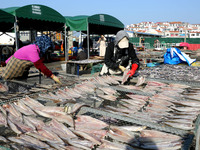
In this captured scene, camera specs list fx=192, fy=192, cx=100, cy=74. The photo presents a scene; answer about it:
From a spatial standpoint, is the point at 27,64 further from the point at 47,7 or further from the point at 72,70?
the point at 47,7

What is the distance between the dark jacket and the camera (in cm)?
451

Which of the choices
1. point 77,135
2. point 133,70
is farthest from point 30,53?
point 77,135

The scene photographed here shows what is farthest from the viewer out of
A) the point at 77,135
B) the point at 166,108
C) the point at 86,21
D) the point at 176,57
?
the point at 86,21

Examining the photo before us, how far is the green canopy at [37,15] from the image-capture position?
10688 mm

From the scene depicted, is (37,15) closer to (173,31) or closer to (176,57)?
(176,57)

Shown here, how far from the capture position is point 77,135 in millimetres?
1933

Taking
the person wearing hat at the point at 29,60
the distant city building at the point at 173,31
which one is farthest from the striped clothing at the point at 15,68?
the distant city building at the point at 173,31

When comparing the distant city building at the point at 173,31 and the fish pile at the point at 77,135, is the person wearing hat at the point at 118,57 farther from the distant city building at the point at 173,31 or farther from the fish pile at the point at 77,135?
the distant city building at the point at 173,31

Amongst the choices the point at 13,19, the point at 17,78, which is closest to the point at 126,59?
the point at 17,78

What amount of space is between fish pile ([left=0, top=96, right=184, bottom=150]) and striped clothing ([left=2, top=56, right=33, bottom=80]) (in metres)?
2.26

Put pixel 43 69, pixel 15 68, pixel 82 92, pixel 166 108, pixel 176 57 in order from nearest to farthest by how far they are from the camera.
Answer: pixel 166 108 → pixel 82 92 → pixel 43 69 → pixel 15 68 → pixel 176 57

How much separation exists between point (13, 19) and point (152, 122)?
10.5m

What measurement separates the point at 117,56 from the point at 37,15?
29.3 ft

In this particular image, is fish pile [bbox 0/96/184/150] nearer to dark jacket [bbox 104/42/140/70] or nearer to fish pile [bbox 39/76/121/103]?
fish pile [bbox 39/76/121/103]
